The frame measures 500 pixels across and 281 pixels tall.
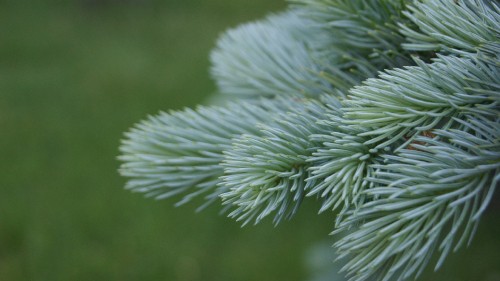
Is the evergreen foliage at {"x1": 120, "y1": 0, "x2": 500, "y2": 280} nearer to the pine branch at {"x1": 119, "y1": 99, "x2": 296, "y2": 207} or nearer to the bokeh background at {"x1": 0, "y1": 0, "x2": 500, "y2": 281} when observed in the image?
the pine branch at {"x1": 119, "y1": 99, "x2": 296, "y2": 207}

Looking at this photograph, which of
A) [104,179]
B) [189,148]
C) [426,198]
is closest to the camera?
[426,198]

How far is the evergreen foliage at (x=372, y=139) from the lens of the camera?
33 centimetres

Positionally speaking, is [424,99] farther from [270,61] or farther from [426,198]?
[270,61]

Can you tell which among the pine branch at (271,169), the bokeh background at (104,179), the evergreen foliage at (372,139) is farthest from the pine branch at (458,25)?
the bokeh background at (104,179)

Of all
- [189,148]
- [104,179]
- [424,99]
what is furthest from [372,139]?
[104,179]

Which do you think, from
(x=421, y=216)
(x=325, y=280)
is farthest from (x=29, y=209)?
(x=421, y=216)

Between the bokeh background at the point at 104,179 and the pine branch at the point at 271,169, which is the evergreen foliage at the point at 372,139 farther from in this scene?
the bokeh background at the point at 104,179

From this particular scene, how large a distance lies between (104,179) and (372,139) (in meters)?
1.60

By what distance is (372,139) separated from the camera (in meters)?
0.36

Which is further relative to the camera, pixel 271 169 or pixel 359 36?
pixel 359 36

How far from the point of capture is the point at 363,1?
47cm

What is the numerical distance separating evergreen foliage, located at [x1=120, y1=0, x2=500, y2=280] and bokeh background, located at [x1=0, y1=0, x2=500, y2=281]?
0.44 m

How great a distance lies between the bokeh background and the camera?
151 cm

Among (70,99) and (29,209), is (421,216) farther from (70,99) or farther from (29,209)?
(70,99)
